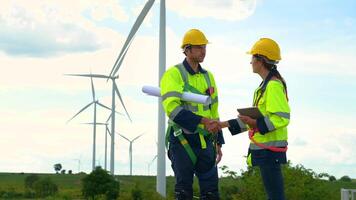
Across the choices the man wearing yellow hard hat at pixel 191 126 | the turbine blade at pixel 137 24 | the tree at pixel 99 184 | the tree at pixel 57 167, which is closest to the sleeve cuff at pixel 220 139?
the man wearing yellow hard hat at pixel 191 126

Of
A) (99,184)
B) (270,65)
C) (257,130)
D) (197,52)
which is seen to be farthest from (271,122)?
(99,184)

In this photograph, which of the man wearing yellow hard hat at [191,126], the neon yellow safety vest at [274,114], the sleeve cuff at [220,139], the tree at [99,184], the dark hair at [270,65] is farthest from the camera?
the tree at [99,184]

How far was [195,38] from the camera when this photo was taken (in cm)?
764

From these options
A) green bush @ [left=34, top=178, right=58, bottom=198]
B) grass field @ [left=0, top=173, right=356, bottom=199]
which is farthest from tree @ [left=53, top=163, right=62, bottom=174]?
green bush @ [left=34, top=178, right=58, bottom=198]

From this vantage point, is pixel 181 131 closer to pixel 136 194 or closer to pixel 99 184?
pixel 136 194

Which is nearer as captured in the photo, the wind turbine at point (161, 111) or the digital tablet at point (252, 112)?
the digital tablet at point (252, 112)

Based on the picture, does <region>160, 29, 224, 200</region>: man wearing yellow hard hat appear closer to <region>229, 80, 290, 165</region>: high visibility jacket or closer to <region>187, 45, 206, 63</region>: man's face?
<region>187, 45, 206, 63</region>: man's face

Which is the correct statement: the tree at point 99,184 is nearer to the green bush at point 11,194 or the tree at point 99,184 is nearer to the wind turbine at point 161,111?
the green bush at point 11,194

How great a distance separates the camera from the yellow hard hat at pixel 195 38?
7629 mm

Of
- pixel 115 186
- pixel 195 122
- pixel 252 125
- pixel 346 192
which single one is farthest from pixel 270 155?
pixel 115 186

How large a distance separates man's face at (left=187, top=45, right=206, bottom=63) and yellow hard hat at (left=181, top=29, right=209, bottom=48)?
0.19ft

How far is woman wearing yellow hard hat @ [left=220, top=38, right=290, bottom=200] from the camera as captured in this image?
6773mm

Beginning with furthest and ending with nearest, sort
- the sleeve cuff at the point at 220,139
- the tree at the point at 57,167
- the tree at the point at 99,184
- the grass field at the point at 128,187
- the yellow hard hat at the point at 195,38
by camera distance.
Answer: the tree at the point at 57,167
the tree at the point at 99,184
the grass field at the point at 128,187
the sleeve cuff at the point at 220,139
the yellow hard hat at the point at 195,38

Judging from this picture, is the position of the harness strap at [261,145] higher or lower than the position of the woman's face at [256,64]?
lower
